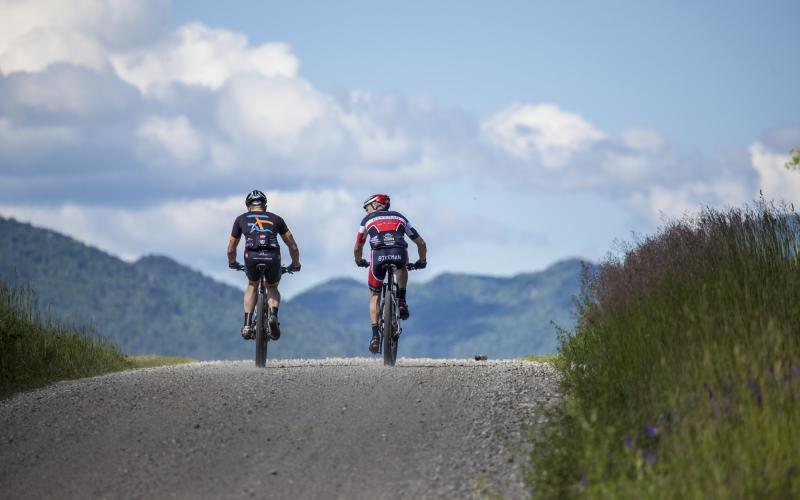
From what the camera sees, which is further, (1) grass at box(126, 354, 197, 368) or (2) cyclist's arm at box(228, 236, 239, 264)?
(1) grass at box(126, 354, 197, 368)

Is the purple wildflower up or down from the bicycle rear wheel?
down

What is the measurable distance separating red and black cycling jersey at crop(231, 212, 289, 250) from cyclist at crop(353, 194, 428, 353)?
1.40 m

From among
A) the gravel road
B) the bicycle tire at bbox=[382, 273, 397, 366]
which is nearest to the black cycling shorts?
the bicycle tire at bbox=[382, 273, 397, 366]

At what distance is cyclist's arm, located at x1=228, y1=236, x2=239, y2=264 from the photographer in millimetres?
17625

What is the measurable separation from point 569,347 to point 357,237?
390 centimetres

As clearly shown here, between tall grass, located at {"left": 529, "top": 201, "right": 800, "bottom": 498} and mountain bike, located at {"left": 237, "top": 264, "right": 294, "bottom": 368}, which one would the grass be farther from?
tall grass, located at {"left": 529, "top": 201, "right": 800, "bottom": 498}

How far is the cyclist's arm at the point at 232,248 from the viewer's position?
17625 millimetres

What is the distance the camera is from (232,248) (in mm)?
17719

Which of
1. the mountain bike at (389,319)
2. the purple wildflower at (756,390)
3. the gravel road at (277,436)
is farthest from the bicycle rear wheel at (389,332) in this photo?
the purple wildflower at (756,390)

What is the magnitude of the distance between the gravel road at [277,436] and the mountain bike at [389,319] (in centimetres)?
144

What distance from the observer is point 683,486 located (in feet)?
25.4

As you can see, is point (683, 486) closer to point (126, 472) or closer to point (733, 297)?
point (733, 297)

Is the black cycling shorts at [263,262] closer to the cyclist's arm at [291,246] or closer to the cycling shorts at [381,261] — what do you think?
the cyclist's arm at [291,246]

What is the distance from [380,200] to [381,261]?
1015 mm
